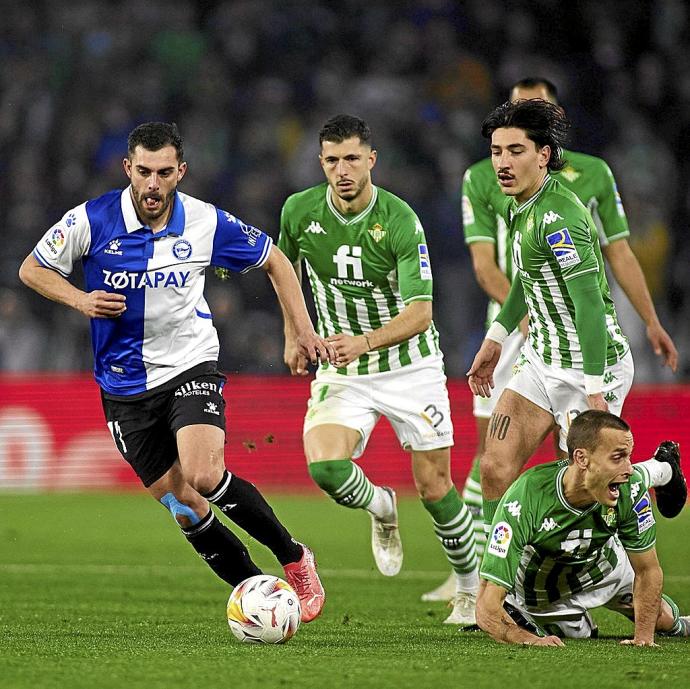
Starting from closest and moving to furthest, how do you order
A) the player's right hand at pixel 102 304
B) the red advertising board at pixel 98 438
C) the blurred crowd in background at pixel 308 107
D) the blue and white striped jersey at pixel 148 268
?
the player's right hand at pixel 102 304 < the blue and white striped jersey at pixel 148 268 < the red advertising board at pixel 98 438 < the blurred crowd in background at pixel 308 107

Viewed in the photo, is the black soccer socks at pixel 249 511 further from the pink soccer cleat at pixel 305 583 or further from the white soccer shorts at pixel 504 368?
the white soccer shorts at pixel 504 368

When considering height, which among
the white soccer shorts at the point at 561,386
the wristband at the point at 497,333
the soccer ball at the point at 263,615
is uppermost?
the wristband at the point at 497,333

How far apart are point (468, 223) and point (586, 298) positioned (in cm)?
208

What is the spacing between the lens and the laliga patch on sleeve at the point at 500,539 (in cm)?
532

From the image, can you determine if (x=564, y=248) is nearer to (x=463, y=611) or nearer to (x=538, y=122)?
(x=538, y=122)

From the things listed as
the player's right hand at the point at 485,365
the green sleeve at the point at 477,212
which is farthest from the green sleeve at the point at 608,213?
the player's right hand at the point at 485,365

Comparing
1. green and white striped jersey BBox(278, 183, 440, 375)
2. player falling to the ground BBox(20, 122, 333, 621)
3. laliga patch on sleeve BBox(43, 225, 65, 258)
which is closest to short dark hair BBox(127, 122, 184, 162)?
player falling to the ground BBox(20, 122, 333, 621)

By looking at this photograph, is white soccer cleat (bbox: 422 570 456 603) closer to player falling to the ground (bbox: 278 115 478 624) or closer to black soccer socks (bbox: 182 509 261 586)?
player falling to the ground (bbox: 278 115 478 624)

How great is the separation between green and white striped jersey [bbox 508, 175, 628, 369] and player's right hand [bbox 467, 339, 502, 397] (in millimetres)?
183

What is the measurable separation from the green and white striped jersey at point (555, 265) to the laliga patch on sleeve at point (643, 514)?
2.70ft

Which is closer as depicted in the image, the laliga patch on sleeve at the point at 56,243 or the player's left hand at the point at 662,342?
the laliga patch on sleeve at the point at 56,243

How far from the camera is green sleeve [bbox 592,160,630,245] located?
7.22 m

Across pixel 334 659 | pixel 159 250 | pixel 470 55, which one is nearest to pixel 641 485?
pixel 334 659

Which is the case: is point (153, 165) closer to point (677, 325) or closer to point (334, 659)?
point (334, 659)
